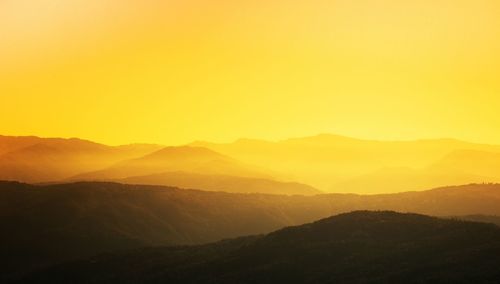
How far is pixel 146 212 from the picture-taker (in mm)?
146875

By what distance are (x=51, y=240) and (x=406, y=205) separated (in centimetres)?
8464

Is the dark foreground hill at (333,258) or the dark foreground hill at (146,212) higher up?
A: the dark foreground hill at (146,212)

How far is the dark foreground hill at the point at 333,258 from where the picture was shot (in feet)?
210

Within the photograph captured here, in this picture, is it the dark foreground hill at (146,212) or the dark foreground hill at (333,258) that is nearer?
the dark foreground hill at (333,258)

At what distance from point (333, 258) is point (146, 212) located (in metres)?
79.4

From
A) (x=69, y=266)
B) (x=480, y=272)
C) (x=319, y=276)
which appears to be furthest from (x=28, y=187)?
(x=480, y=272)

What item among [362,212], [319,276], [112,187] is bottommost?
[319,276]

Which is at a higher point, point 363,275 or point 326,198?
point 326,198

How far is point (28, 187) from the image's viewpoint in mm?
164250

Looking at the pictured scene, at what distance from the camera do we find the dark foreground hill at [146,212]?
121 meters

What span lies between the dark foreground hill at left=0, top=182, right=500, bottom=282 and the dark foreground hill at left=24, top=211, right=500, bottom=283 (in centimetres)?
2332

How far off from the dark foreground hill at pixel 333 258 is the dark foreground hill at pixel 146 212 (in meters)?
23.3

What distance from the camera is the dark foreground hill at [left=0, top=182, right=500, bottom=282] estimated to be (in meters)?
121

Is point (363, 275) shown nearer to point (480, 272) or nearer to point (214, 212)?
point (480, 272)
